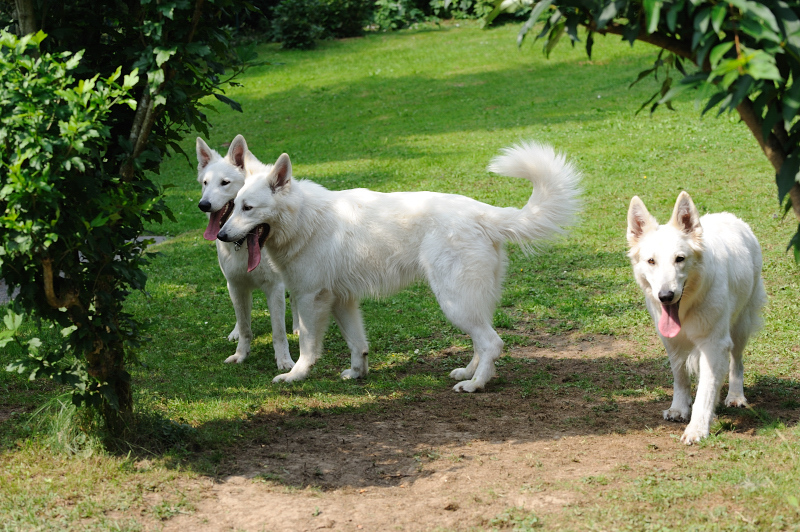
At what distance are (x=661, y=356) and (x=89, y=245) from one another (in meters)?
4.92

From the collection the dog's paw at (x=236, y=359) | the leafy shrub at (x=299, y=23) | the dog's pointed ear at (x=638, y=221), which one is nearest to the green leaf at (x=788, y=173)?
the dog's pointed ear at (x=638, y=221)

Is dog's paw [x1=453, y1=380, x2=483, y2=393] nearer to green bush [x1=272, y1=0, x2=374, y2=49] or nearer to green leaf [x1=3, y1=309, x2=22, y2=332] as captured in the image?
green leaf [x1=3, y1=309, x2=22, y2=332]

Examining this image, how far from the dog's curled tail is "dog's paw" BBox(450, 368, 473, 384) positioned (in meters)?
1.23

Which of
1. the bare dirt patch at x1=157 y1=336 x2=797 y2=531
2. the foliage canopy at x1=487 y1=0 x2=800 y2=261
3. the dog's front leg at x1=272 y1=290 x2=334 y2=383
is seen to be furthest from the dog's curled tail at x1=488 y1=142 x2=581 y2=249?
the foliage canopy at x1=487 y1=0 x2=800 y2=261

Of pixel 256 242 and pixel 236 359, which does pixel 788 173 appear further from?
pixel 236 359

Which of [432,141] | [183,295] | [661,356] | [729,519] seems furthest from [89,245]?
[432,141]

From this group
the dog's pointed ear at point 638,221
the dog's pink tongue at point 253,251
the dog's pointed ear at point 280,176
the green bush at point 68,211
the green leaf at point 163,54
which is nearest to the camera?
the green bush at point 68,211

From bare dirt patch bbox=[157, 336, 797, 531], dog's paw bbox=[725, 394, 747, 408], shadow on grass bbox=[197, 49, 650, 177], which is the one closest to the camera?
bare dirt patch bbox=[157, 336, 797, 531]

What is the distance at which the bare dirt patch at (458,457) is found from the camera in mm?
4047

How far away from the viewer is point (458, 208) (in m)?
6.30

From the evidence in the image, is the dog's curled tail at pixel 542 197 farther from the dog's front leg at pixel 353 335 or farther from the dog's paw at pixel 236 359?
the dog's paw at pixel 236 359

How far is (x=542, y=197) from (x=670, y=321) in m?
1.78

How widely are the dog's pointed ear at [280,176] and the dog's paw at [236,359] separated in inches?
69.0

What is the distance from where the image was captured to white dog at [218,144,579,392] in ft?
20.1
